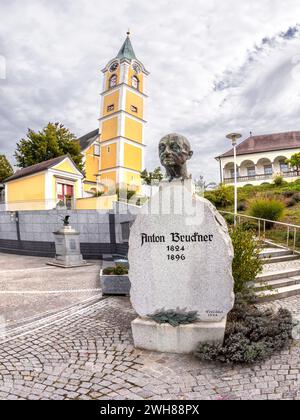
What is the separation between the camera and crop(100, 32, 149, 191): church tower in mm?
34719

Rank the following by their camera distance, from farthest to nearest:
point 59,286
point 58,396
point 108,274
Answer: point 59,286 < point 108,274 < point 58,396

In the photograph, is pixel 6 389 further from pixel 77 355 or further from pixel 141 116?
pixel 141 116

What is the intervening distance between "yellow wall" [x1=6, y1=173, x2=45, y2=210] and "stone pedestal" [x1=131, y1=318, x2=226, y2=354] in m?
16.2

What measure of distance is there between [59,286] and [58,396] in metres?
5.17

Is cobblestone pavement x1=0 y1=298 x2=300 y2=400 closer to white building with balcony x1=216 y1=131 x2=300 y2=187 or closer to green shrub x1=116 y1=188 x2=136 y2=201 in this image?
green shrub x1=116 y1=188 x2=136 y2=201

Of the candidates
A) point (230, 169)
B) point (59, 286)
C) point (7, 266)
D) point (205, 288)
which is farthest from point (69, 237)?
point (230, 169)

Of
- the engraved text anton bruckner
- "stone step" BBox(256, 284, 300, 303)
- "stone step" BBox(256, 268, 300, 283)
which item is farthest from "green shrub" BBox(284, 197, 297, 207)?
the engraved text anton bruckner

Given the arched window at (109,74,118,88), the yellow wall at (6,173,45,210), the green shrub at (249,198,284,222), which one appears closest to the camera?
the green shrub at (249,198,284,222)

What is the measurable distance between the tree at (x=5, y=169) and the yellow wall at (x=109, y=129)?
12851mm

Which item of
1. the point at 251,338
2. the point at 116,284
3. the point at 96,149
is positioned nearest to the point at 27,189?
the point at 116,284

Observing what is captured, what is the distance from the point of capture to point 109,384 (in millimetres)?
3109

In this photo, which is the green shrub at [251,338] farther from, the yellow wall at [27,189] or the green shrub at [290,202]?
the yellow wall at [27,189]

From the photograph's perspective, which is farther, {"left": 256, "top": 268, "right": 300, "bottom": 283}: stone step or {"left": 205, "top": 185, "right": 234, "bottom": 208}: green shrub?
{"left": 205, "top": 185, "right": 234, "bottom": 208}: green shrub

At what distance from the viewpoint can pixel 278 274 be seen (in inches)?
276
